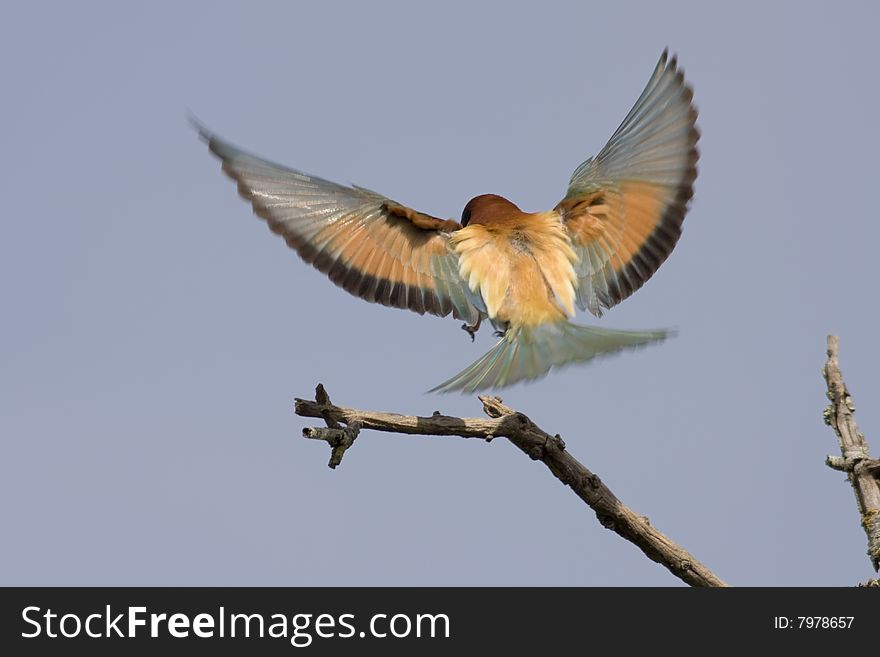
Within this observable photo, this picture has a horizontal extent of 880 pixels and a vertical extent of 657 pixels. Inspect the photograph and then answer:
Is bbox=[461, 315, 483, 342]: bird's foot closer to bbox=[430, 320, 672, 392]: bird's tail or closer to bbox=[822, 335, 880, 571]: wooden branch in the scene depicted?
bbox=[430, 320, 672, 392]: bird's tail

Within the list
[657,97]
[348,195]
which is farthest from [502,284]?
[657,97]

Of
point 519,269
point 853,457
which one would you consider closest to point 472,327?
point 519,269

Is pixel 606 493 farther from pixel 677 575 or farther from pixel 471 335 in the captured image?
pixel 471 335

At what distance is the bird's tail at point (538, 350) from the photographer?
13.4ft

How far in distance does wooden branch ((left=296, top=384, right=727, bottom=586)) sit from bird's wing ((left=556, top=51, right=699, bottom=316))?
0.97 metres

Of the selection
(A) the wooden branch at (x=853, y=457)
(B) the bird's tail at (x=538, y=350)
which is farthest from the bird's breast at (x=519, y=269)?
(A) the wooden branch at (x=853, y=457)

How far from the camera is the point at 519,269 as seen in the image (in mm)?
4727

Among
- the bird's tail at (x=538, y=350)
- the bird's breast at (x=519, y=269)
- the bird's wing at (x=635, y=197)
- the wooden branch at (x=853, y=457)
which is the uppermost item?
the bird's wing at (x=635, y=197)

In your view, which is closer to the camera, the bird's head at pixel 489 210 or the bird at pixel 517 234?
the bird at pixel 517 234

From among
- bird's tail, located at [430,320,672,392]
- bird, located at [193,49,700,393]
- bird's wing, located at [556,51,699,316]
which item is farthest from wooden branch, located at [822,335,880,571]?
bird's wing, located at [556,51,699,316]

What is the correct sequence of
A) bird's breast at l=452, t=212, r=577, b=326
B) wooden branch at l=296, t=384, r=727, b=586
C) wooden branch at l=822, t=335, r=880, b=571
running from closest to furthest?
wooden branch at l=296, t=384, r=727, b=586 → wooden branch at l=822, t=335, r=880, b=571 → bird's breast at l=452, t=212, r=577, b=326

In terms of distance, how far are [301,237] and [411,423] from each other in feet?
3.99

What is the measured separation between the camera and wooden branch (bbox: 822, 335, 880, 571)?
4.07 metres

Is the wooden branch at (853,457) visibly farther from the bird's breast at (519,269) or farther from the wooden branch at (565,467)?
the bird's breast at (519,269)
